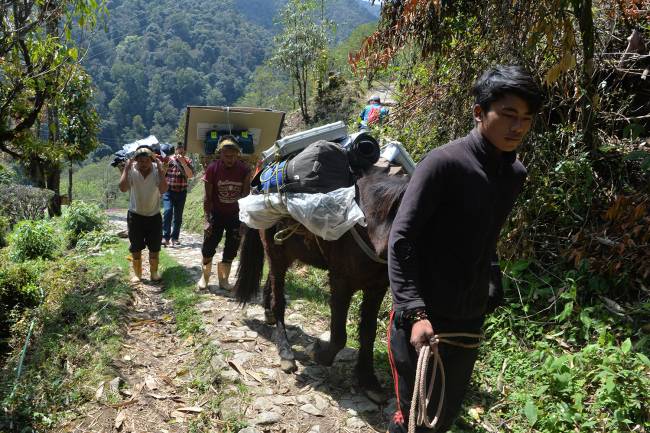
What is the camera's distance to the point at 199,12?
153 metres

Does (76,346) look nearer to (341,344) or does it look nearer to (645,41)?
(341,344)

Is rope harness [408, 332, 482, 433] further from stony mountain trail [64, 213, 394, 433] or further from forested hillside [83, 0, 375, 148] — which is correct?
forested hillside [83, 0, 375, 148]

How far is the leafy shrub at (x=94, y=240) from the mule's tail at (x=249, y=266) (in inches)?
188

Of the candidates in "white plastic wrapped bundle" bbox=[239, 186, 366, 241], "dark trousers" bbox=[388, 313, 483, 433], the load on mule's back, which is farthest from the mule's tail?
"dark trousers" bbox=[388, 313, 483, 433]

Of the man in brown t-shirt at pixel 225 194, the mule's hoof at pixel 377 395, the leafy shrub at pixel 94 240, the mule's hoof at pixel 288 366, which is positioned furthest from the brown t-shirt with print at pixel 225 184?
the leafy shrub at pixel 94 240

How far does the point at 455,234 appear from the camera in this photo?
2.11 metres

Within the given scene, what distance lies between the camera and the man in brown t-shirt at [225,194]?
6027 millimetres

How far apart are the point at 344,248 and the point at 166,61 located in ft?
433

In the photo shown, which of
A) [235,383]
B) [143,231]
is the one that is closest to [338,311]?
[235,383]

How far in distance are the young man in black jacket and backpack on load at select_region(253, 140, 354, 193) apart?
1.66 meters

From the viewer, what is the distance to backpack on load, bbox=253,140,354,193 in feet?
12.3

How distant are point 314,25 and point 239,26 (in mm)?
135068

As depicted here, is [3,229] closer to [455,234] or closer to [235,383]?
[235,383]

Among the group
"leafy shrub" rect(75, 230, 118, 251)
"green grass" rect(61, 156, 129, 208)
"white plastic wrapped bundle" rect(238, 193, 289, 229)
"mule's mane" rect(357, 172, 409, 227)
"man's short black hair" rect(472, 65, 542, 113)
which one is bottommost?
"green grass" rect(61, 156, 129, 208)
